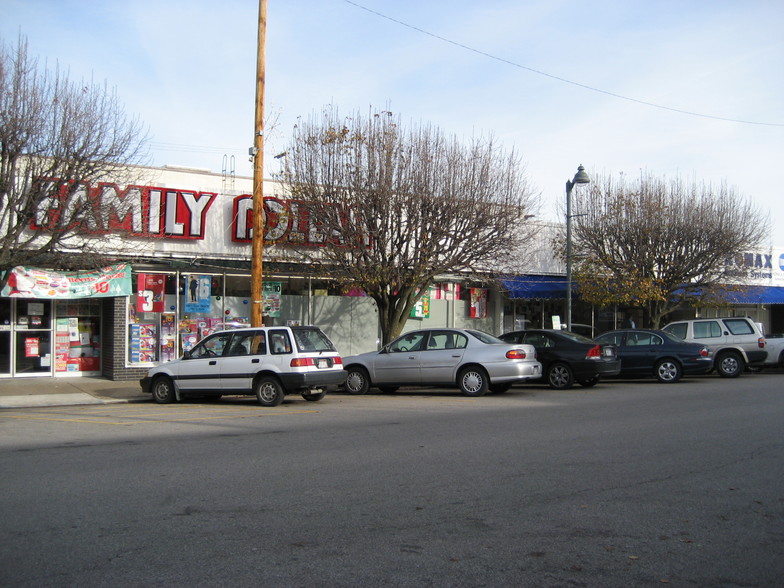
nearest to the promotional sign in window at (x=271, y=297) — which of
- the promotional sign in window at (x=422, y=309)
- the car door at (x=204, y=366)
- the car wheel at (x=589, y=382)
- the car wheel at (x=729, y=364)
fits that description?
the promotional sign in window at (x=422, y=309)

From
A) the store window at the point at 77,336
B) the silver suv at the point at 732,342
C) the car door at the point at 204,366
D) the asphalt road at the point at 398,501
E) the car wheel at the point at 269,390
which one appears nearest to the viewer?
the asphalt road at the point at 398,501

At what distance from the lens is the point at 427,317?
2466 cm

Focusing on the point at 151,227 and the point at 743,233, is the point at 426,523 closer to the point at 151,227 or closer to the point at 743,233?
the point at 151,227

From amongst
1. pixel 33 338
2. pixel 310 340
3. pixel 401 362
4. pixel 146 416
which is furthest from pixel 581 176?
pixel 33 338

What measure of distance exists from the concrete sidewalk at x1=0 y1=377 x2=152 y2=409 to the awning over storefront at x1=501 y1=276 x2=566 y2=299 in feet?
41.0

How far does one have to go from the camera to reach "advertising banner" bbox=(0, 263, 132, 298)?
58.3ft

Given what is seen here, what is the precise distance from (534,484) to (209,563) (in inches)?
137

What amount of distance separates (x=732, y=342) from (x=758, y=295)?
29.8ft

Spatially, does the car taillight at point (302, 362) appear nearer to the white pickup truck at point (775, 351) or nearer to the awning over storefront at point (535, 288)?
the awning over storefront at point (535, 288)

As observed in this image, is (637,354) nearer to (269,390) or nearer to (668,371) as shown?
(668,371)

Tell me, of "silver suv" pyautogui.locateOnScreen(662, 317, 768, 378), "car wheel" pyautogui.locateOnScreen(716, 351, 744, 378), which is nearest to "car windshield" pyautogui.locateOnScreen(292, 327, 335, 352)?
"silver suv" pyautogui.locateOnScreen(662, 317, 768, 378)

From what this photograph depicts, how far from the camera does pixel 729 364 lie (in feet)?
69.8

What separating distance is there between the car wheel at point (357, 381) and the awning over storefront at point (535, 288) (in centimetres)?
862

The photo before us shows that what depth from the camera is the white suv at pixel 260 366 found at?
14.4m
